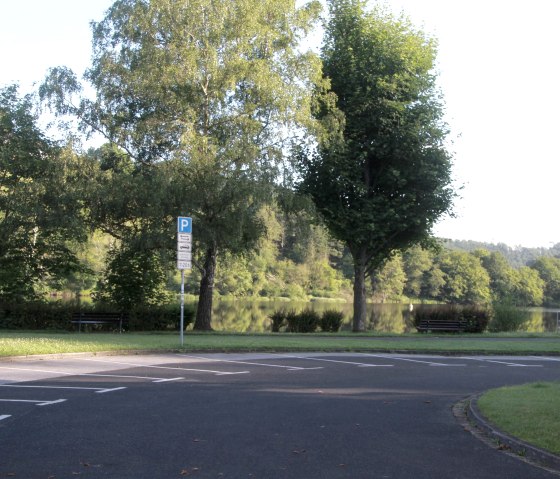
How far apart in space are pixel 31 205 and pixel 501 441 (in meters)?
24.2

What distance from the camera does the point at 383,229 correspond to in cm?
3200

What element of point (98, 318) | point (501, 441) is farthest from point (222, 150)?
point (501, 441)

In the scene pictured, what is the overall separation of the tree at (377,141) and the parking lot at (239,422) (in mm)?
17242

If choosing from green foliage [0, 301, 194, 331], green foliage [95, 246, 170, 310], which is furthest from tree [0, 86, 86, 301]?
green foliage [95, 246, 170, 310]

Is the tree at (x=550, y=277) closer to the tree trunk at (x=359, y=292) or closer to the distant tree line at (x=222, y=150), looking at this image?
the distant tree line at (x=222, y=150)

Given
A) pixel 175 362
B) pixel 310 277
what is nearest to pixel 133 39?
pixel 175 362

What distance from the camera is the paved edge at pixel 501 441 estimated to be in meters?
6.65

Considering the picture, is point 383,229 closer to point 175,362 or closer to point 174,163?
point 174,163

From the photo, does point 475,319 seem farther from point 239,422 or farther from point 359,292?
point 239,422

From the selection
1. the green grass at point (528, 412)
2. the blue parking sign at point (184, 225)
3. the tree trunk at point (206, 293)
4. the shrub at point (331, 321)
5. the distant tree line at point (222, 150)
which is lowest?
the green grass at point (528, 412)

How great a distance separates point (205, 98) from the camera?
1105 inches

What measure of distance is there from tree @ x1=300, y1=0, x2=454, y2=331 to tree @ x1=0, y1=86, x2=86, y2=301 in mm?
11734

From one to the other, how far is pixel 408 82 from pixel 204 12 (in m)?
10.8

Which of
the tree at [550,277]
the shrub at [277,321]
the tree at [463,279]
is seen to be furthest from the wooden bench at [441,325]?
the tree at [550,277]
